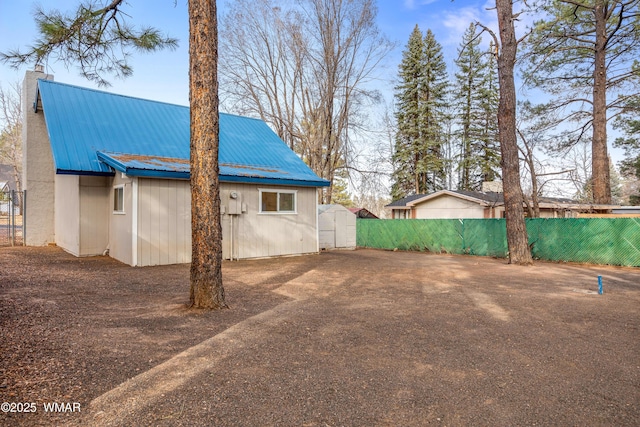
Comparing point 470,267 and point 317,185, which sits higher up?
point 317,185

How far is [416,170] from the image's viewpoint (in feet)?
98.1

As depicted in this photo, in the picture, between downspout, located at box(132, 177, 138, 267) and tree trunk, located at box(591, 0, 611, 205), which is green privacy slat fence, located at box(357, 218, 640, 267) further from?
downspout, located at box(132, 177, 138, 267)

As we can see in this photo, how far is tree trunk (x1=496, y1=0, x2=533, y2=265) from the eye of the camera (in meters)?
11.5

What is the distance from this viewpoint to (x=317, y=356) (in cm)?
354

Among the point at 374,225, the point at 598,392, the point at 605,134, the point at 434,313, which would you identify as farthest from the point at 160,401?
the point at 605,134

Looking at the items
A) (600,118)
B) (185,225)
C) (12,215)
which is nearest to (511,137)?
(600,118)

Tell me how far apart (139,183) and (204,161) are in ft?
15.9

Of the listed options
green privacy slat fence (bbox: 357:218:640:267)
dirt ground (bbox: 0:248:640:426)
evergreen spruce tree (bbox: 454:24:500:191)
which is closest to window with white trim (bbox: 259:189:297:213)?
dirt ground (bbox: 0:248:640:426)

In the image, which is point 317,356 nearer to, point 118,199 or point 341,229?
point 118,199

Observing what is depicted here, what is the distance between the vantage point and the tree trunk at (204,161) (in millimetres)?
5137

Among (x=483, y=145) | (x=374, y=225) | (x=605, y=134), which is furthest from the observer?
(x=483, y=145)

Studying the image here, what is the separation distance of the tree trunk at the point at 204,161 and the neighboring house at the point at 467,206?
54.7ft

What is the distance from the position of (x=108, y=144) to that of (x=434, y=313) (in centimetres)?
981

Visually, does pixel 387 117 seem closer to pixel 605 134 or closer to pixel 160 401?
pixel 605 134
